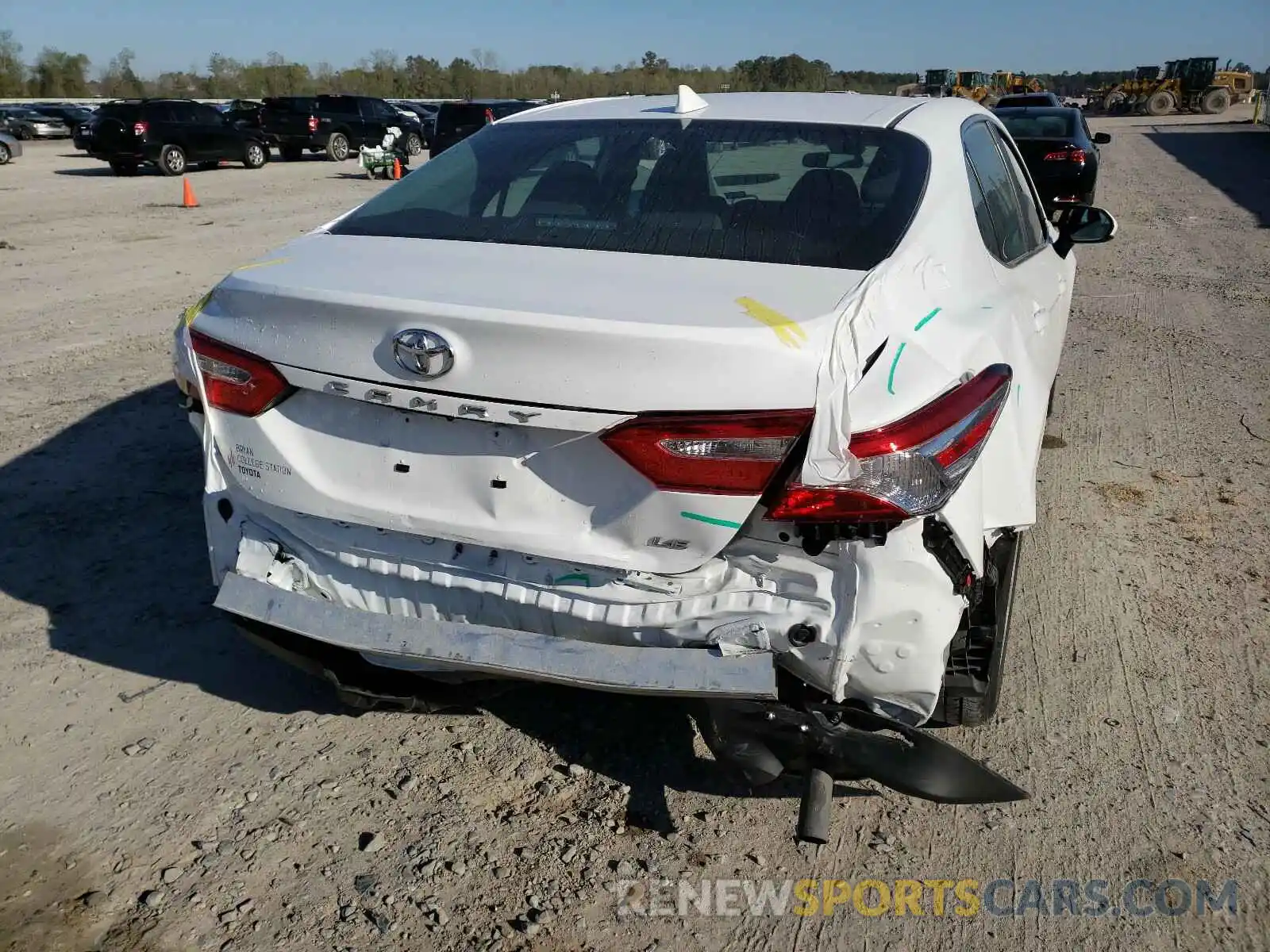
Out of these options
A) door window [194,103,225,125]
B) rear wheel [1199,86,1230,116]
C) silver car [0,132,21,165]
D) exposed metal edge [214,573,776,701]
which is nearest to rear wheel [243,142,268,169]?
door window [194,103,225,125]

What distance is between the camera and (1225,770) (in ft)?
9.35

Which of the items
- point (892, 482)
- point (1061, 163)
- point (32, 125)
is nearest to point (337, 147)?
point (32, 125)

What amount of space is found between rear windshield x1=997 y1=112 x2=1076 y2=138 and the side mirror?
1073 cm

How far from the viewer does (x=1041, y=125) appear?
14.5 m

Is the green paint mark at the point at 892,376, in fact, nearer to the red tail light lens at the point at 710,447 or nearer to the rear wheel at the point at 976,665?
the red tail light lens at the point at 710,447

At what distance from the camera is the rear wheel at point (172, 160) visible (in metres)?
22.2

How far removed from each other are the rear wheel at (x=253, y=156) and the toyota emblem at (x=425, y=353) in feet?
80.6

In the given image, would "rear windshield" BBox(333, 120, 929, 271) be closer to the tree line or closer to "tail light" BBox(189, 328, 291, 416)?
"tail light" BBox(189, 328, 291, 416)

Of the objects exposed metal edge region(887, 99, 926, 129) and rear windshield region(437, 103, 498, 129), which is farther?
rear windshield region(437, 103, 498, 129)

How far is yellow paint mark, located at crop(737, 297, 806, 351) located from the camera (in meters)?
2.11

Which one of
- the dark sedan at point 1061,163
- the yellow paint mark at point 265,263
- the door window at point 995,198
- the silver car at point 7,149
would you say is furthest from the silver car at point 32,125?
the door window at point 995,198

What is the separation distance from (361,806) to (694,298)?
1580 mm

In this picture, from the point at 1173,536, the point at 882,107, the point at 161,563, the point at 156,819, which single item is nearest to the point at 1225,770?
the point at 1173,536

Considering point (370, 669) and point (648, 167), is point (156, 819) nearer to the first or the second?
point (370, 669)
